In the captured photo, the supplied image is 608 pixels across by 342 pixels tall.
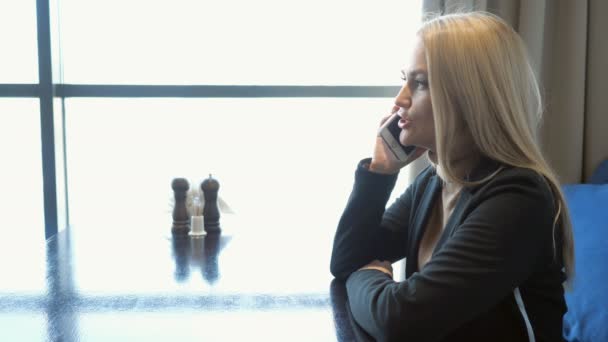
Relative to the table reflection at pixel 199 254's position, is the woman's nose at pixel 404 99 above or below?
above

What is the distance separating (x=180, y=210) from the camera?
1877mm

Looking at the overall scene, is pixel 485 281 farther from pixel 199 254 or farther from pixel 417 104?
pixel 199 254

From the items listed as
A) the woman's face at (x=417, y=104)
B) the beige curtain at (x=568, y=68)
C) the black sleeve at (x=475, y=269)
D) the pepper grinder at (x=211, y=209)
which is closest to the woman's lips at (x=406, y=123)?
the woman's face at (x=417, y=104)

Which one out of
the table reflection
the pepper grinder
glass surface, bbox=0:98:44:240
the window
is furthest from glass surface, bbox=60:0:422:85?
the table reflection

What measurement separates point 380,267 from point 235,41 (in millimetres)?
1741

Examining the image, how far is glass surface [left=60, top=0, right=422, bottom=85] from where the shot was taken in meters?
2.71

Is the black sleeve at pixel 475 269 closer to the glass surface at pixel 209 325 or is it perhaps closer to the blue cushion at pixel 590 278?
the glass surface at pixel 209 325

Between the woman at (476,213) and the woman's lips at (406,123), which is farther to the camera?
the woman's lips at (406,123)

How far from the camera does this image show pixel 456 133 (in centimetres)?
113

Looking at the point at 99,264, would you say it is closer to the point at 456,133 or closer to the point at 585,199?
the point at 456,133

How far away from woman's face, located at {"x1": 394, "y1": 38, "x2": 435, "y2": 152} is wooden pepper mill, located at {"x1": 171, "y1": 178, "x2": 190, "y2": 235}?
0.89 metres

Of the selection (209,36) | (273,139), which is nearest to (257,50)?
(209,36)

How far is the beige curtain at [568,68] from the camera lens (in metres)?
2.34

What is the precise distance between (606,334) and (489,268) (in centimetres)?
68
